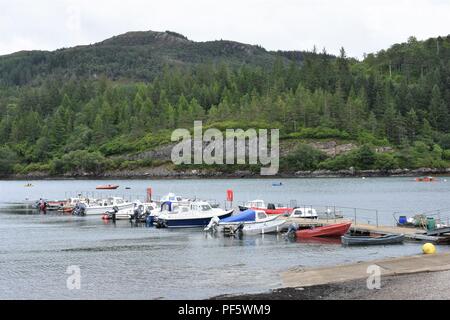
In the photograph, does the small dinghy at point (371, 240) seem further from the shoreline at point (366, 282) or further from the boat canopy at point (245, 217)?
the boat canopy at point (245, 217)

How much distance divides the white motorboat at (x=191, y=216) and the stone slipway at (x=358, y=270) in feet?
111

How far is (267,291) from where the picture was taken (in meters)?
35.8

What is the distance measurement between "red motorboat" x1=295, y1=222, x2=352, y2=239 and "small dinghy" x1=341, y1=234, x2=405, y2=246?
466 centimetres

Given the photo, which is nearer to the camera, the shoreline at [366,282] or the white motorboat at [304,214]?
the shoreline at [366,282]

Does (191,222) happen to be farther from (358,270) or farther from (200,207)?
(358,270)

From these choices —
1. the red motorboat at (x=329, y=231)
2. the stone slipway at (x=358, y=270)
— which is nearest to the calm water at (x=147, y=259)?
the stone slipway at (x=358, y=270)

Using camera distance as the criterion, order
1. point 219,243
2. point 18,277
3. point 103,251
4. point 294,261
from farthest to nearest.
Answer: point 219,243 → point 103,251 → point 294,261 → point 18,277

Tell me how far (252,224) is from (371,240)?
1482 centimetres

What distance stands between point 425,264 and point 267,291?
11470 millimetres

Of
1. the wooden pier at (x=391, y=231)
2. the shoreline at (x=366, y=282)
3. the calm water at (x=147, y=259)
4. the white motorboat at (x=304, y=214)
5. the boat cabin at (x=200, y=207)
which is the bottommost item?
the calm water at (x=147, y=259)

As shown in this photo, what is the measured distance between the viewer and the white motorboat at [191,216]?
75.4 m
